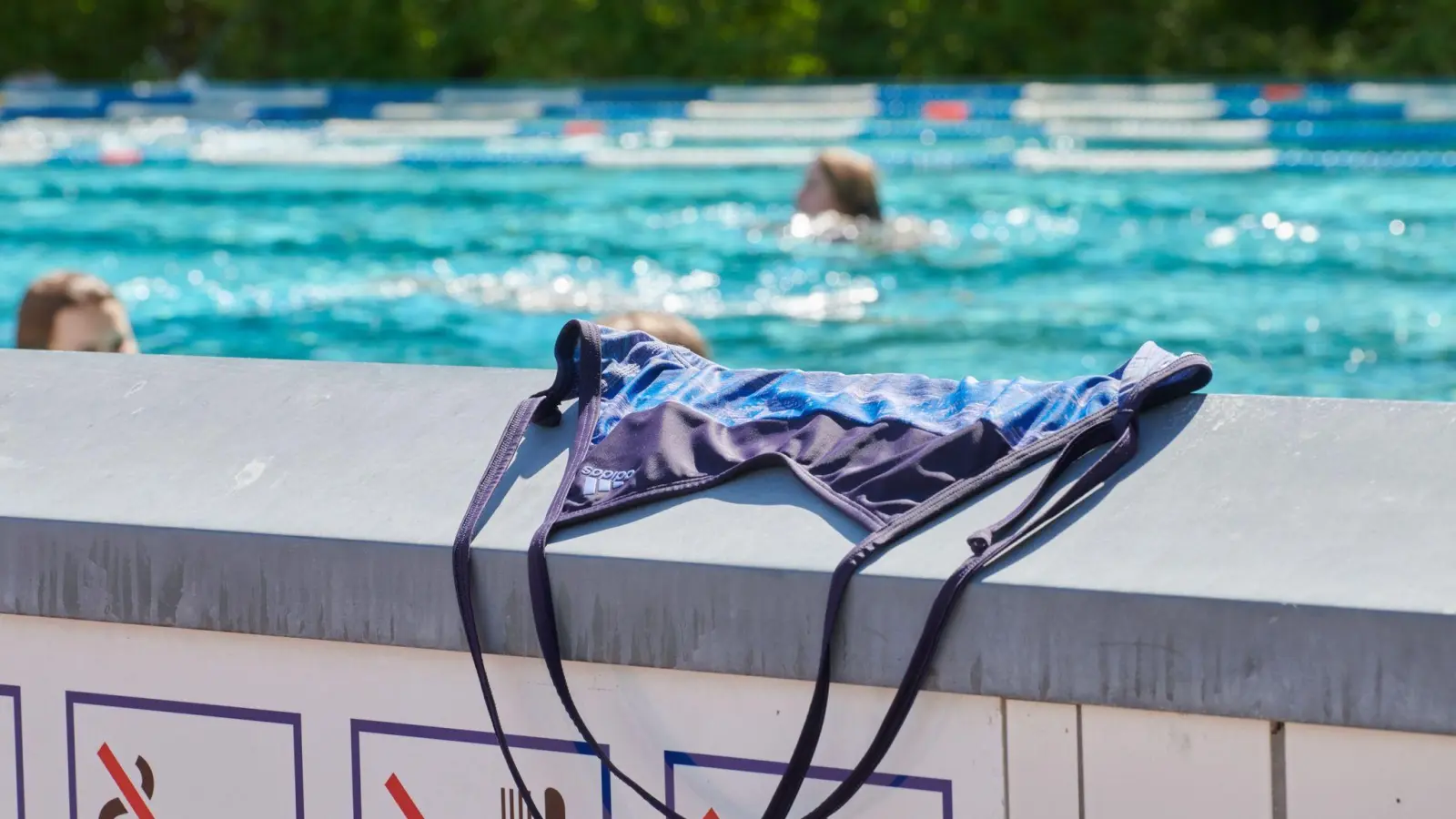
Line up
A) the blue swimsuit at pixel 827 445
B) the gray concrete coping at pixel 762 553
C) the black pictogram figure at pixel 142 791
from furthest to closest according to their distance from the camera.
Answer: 1. the black pictogram figure at pixel 142 791
2. the blue swimsuit at pixel 827 445
3. the gray concrete coping at pixel 762 553

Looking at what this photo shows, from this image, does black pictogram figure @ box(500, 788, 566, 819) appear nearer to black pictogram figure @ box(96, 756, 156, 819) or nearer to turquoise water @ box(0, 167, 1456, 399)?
black pictogram figure @ box(96, 756, 156, 819)

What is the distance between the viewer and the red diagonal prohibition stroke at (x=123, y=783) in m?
1.62

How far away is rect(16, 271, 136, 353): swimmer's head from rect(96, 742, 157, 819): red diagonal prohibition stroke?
214cm

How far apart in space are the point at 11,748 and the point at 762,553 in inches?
30.1

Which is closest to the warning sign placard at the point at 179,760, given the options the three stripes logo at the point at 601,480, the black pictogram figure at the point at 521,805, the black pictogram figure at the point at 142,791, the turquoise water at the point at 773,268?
the black pictogram figure at the point at 142,791

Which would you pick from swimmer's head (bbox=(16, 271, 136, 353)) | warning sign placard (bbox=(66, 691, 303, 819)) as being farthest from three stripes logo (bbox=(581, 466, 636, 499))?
swimmer's head (bbox=(16, 271, 136, 353))

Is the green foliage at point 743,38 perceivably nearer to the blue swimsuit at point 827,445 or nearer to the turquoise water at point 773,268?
the turquoise water at point 773,268

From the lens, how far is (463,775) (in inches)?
59.6

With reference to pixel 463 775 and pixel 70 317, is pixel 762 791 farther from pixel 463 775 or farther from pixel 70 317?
pixel 70 317

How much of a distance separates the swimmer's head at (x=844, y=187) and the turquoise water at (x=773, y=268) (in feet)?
0.61

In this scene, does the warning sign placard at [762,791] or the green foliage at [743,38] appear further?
the green foliage at [743,38]

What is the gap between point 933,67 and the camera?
1325 centimetres

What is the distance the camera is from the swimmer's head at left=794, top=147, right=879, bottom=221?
22.8 ft

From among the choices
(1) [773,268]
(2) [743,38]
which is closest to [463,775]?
Result: (1) [773,268]
